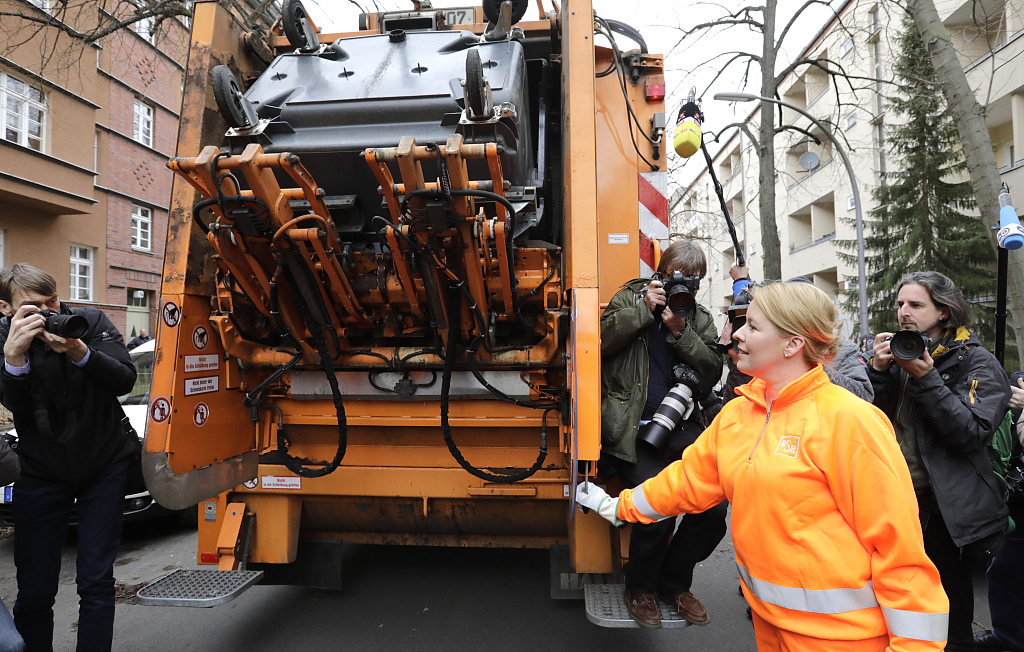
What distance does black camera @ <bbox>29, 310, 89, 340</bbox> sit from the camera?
2350 mm

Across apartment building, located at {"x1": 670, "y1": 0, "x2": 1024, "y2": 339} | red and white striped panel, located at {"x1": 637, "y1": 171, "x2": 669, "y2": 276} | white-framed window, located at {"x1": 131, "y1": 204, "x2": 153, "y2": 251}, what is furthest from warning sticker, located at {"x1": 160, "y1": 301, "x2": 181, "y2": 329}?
white-framed window, located at {"x1": 131, "y1": 204, "x2": 153, "y2": 251}

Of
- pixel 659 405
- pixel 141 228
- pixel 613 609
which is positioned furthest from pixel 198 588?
pixel 141 228

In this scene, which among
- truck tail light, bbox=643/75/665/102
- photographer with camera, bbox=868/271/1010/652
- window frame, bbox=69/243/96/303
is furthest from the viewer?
window frame, bbox=69/243/96/303

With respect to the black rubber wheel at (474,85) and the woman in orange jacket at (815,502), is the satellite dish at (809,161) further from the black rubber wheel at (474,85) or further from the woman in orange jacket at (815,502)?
the woman in orange jacket at (815,502)

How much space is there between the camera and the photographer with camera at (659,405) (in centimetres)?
246

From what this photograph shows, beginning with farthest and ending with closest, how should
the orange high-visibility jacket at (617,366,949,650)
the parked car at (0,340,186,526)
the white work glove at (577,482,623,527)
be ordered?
the parked car at (0,340,186,526), the white work glove at (577,482,623,527), the orange high-visibility jacket at (617,366,949,650)

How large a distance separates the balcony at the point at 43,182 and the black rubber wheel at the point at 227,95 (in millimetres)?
12510

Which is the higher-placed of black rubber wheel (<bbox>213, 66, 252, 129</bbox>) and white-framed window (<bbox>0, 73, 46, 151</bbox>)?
white-framed window (<bbox>0, 73, 46, 151</bbox>)

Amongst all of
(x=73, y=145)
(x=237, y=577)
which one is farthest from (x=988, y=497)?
(x=73, y=145)

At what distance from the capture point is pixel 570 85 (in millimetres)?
2396

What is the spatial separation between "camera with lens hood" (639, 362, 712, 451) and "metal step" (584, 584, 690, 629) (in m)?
0.65

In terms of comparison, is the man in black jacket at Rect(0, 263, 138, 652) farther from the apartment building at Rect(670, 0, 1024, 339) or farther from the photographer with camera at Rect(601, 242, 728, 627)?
the apartment building at Rect(670, 0, 1024, 339)

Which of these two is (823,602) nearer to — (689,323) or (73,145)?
(689,323)

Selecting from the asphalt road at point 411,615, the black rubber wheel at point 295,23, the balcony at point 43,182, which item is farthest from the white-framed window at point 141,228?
the black rubber wheel at point 295,23
